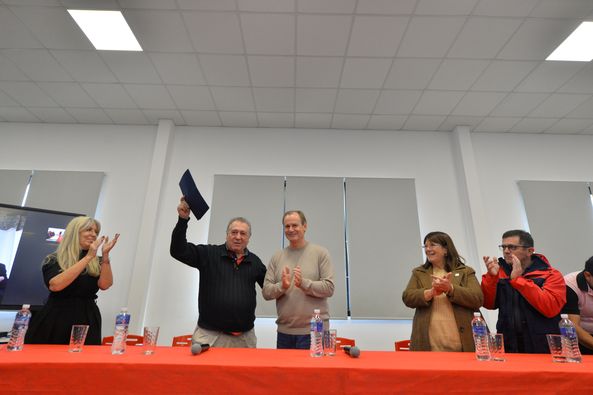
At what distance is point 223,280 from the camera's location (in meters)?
2.09

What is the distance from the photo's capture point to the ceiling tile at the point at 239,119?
4.02 metres

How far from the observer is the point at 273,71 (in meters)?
3.28

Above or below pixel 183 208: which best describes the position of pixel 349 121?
above

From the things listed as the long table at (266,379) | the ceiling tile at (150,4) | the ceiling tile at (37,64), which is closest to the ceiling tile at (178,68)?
the ceiling tile at (150,4)

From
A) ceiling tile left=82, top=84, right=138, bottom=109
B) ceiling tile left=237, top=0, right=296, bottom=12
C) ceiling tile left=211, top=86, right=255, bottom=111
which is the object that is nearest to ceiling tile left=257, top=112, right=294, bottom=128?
ceiling tile left=211, top=86, right=255, bottom=111

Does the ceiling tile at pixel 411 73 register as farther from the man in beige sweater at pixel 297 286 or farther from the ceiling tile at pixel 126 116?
the ceiling tile at pixel 126 116

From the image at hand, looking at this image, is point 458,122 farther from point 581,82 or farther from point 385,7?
point 385,7

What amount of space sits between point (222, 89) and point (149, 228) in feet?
6.11

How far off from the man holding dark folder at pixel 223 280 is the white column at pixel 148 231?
179cm

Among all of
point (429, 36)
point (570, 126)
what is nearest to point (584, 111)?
point (570, 126)

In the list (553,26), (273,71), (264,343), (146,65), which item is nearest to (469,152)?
(553,26)

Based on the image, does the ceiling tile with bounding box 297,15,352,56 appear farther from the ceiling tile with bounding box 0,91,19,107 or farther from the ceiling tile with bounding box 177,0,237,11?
the ceiling tile with bounding box 0,91,19,107

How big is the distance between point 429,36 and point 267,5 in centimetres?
148

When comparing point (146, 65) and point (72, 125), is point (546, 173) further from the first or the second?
point (72, 125)
